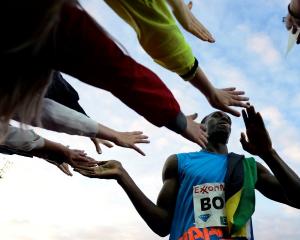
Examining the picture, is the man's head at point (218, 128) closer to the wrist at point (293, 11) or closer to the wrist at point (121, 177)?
the wrist at point (121, 177)

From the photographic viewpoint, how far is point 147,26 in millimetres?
1975

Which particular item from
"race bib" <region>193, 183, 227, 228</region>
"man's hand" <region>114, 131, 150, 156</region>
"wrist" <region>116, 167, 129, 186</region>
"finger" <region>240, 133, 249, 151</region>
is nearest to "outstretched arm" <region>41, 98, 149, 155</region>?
"man's hand" <region>114, 131, 150, 156</region>

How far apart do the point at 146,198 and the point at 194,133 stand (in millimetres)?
1895

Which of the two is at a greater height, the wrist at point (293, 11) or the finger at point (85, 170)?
the wrist at point (293, 11)

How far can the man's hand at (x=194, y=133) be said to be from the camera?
2.19 meters

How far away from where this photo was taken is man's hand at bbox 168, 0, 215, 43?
6.84 feet

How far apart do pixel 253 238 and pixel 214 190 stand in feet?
1.82

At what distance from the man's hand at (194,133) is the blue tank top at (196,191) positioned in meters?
1.73

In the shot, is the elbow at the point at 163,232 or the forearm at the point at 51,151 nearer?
the forearm at the point at 51,151

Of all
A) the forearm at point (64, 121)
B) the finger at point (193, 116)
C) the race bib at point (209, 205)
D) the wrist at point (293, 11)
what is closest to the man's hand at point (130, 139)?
the forearm at point (64, 121)

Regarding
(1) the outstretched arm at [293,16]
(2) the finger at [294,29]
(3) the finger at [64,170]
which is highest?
(1) the outstretched arm at [293,16]

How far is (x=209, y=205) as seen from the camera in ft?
12.6

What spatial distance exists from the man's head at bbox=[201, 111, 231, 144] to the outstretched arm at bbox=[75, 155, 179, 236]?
2.42 feet

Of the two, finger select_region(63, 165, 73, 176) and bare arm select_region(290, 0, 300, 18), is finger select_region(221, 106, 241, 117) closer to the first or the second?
bare arm select_region(290, 0, 300, 18)
